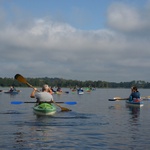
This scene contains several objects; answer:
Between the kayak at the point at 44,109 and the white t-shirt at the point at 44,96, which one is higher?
the white t-shirt at the point at 44,96

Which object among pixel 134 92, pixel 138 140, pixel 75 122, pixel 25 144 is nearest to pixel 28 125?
pixel 75 122

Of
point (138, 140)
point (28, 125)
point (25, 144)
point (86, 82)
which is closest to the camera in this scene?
point (25, 144)

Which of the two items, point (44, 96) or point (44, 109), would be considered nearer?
point (44, 109)

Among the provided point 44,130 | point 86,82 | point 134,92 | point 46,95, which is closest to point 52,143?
point 44,130

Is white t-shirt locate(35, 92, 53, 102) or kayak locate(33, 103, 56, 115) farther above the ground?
white t-shirt locate(35, 92, 53, 102)

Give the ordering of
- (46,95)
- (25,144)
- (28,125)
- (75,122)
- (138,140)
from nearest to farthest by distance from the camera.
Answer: (25,144) < (138,140) < (28,125) < (75,122) < (46,95)

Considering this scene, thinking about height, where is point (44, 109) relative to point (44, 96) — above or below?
below

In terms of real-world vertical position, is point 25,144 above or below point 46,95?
below

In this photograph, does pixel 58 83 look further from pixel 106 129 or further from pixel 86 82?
pixel 106 129

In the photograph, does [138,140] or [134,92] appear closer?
[138,140]

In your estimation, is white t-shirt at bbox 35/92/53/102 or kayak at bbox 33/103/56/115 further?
white t-shirt at bbox 35/92/53/102

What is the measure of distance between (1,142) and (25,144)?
3.29 feet

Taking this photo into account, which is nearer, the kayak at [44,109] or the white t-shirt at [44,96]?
the kayak at [44,109]

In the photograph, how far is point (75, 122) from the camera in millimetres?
19719
